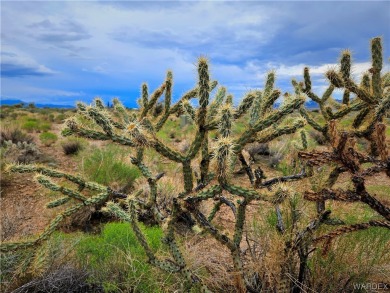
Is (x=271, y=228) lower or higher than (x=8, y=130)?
lower

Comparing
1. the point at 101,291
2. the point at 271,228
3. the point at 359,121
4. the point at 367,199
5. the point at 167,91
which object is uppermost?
the point at 167,91

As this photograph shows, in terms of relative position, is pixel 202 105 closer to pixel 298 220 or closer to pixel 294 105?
pixel 294 105

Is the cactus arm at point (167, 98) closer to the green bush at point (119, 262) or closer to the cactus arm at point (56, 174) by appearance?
the cactus arm at point (56, 174)

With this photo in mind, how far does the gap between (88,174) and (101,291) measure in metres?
5.02

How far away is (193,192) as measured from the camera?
3.28 metres

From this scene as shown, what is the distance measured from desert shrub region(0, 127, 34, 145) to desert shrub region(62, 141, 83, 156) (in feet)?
7.32

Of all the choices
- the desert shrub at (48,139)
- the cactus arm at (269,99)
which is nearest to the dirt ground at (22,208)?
the cactus arm at (269,99)

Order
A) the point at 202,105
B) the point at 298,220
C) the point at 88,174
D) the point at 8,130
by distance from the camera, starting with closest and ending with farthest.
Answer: the point at 202,105 < the point at 298,220 < the point at 88,174 < the point at 8,130

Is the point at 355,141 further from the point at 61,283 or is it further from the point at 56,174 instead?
the point at 61,283

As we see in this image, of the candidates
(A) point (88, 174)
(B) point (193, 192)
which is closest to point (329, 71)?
(B) point (193, 192)

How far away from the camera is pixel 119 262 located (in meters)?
4.54

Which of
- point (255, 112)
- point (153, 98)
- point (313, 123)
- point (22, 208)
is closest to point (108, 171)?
point (22, 208)

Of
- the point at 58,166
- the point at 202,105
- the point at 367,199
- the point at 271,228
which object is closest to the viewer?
the point at 367,199

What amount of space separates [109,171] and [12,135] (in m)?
8.33
